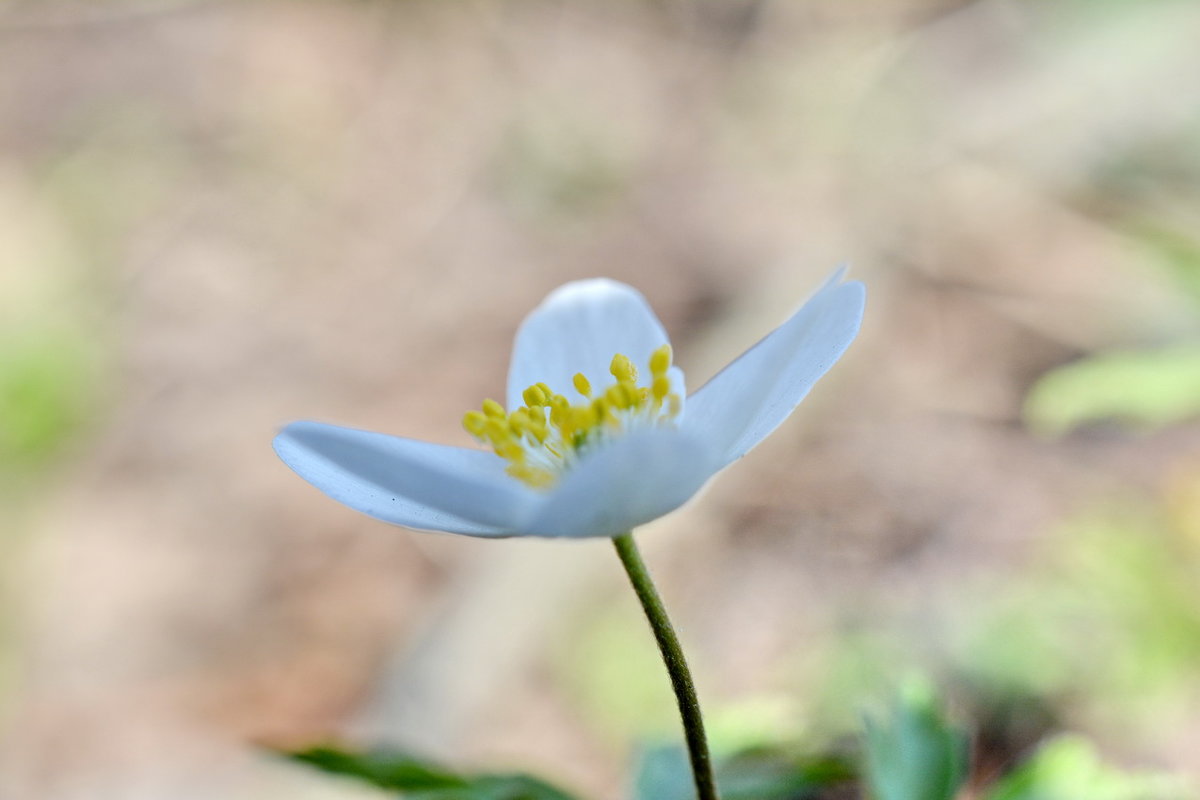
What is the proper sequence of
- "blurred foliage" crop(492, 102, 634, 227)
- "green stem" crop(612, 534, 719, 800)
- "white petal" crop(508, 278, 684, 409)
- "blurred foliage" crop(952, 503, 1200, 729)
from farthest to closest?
1. "blurred foliage" crop(492, 102, 634, 227)
2. "blurred foliage" crop(952, 503, 1200, 729)
3. "white petal" crop(508, 278, 684, 409)
4. "green stem" crop(612, 534, 719, 800)

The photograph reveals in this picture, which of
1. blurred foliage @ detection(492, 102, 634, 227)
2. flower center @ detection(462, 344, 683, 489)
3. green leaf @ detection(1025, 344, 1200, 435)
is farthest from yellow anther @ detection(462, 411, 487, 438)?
blurred foliage @ detection(492, 102, 634, 227)

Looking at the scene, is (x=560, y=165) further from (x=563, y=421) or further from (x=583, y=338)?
(x=563, y=421)

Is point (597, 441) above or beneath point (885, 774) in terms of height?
above

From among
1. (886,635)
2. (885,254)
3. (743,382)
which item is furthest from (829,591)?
(743,382)

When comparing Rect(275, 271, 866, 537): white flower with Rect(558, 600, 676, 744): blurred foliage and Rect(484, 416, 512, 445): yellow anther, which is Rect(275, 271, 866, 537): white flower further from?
Rect(558, 600, 676, 744): blurred foliage

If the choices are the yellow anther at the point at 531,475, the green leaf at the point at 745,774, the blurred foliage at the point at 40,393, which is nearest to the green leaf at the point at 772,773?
the green leaf at the point at 745,774

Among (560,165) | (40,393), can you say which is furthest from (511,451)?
(560,165)
